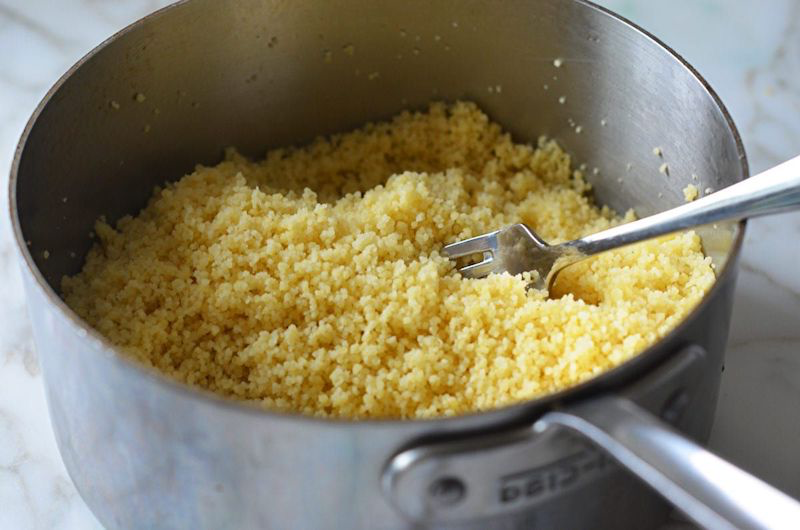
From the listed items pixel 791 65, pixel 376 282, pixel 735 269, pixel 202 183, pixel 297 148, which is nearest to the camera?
pixel 735 269

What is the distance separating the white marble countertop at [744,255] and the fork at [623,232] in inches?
7.4

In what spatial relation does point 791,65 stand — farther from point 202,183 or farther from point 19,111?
point 19,111

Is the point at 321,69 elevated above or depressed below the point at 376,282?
above

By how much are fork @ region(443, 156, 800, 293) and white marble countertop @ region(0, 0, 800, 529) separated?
0.62 feet

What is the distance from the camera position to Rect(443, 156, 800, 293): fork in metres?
0.73

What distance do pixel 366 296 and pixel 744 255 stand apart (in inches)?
16.7

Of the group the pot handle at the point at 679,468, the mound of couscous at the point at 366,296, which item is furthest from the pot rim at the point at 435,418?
the mound of couscous at the point at 366,296

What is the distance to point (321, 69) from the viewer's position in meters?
1.06

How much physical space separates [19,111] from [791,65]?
0.92 metres

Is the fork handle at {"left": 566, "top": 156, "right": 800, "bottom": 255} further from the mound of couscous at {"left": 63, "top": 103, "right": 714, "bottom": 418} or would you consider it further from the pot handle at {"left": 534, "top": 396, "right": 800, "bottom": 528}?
the pot handle at {"left": 534, "top": 396, "right": 800, "bottom": 528}

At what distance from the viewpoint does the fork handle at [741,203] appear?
2.37 ft

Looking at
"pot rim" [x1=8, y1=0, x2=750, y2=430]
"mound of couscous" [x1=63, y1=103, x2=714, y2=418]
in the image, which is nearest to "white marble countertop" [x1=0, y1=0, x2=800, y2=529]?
"mound of couscous" [x1=63, y1=103, x2=714, y2=418]

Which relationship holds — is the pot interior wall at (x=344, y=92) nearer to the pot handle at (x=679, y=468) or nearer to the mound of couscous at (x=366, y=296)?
the mound of couscous at (x=366, y=296)

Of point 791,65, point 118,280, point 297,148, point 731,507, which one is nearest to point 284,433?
point 731,507
